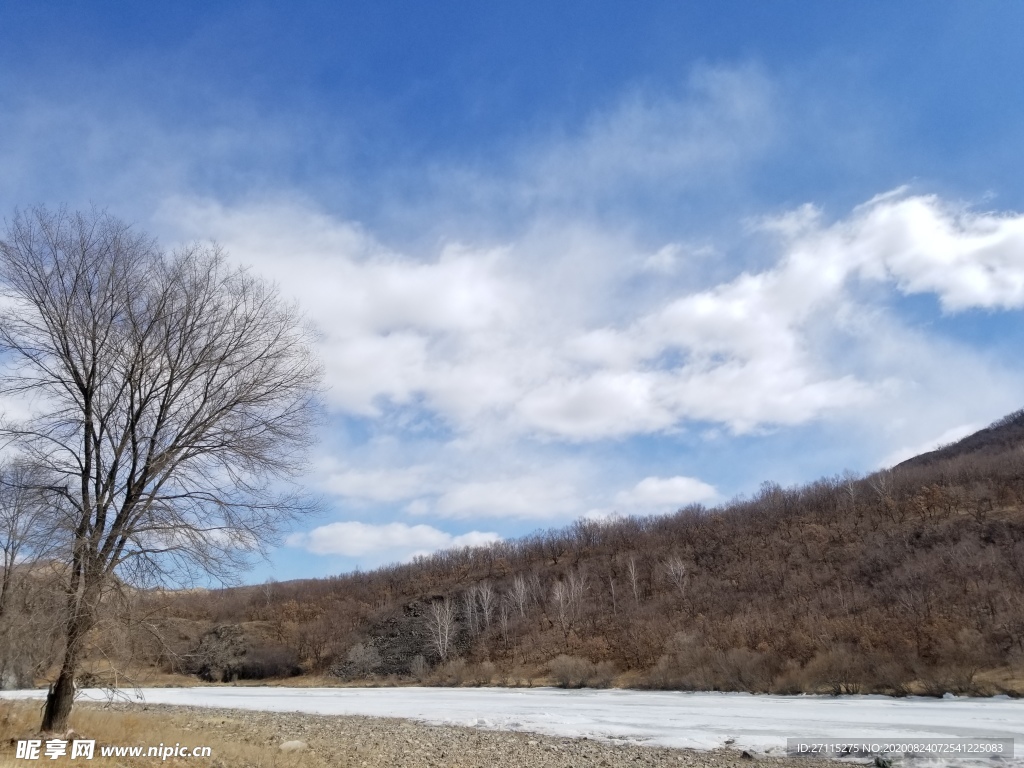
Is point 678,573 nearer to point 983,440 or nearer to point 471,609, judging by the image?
point 471,609

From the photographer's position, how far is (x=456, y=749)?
1572 cm

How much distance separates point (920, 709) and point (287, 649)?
58.1 m

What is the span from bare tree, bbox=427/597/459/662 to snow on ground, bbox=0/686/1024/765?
24698mm

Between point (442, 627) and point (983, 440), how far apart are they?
268 ft

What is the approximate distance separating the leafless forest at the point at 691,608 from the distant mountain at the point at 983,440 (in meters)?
1.14

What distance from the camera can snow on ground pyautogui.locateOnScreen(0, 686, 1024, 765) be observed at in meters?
16.4

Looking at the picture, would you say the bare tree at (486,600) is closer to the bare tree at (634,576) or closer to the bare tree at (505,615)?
the bare tree at (505,615)

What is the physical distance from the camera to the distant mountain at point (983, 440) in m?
89.7

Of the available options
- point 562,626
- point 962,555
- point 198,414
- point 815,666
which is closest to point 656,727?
point 815,666

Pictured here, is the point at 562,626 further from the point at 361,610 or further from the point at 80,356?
the point at 80,356

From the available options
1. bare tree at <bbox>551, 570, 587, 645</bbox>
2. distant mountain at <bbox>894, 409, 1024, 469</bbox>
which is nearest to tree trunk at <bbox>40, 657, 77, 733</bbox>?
bare tree at <bbox>551, 570, 587, 645</bbox>

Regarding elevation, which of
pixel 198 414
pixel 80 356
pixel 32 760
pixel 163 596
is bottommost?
pixel 32 760

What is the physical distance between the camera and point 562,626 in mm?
55875

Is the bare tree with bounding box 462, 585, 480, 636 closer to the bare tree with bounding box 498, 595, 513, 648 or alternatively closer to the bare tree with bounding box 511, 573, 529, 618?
the bare tree with bounding box 498, 595, 513, 648
